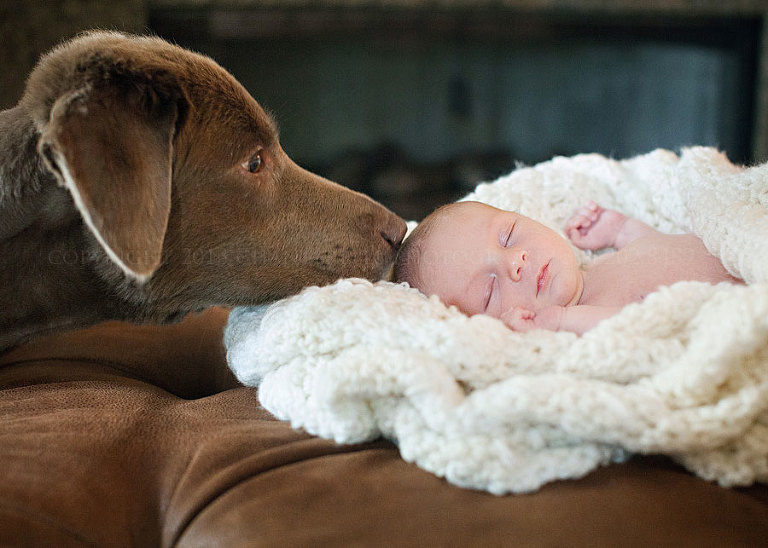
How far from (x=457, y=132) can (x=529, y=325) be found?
9.15 feet

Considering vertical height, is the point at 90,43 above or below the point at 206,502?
above

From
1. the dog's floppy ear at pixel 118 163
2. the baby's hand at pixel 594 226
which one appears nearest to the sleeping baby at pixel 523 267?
the baby's hand at pixel 594 226

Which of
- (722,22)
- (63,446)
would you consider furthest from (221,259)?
(722,22)

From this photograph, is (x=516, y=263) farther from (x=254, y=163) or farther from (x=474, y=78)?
(x=474, y=78)

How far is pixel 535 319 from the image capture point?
1111 mm

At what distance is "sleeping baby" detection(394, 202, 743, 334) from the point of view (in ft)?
3.92

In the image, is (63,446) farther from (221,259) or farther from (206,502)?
(221,259)

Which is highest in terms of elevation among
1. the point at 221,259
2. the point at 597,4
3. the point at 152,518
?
the point at 597,4

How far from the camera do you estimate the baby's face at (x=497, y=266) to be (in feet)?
4.05

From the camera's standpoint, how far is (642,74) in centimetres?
388

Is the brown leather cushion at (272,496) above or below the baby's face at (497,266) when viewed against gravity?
below

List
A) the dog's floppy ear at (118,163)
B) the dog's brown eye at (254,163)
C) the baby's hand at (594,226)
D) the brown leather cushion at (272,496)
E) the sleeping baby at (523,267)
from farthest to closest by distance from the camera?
the baby's hand at (594,226)
the dog's brown eye at (254,163)
the sleeping baby at (523,267)
the dog's floppy ear at (118,163)
the brown leather cushion at (272,496)

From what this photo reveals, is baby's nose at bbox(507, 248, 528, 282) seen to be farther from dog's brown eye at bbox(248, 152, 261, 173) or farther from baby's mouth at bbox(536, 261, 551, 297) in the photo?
dog's brown eye at bbox(248, 152, 261, 173)

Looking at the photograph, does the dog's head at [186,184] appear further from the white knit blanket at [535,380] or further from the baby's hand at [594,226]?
the baby's hand at [594,226]
